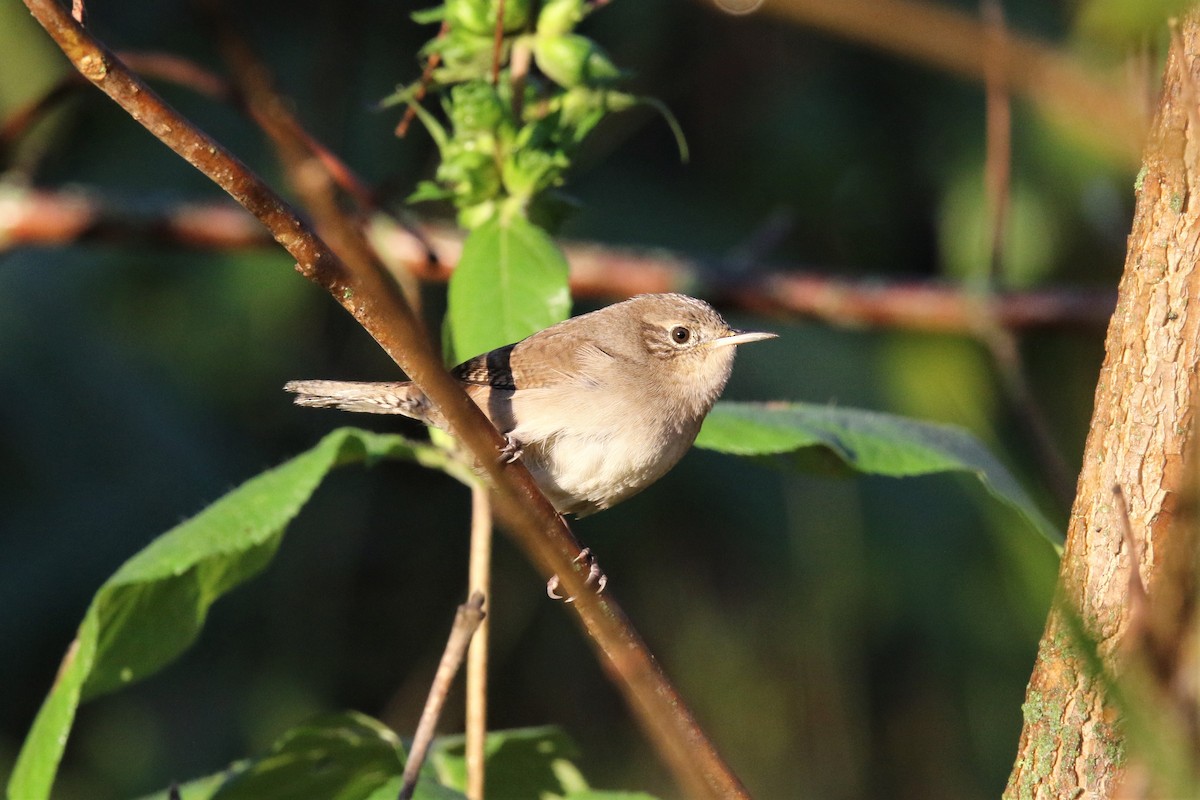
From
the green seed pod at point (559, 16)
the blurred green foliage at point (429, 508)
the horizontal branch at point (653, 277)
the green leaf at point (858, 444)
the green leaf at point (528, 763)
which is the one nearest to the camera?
the green leaf at point (858, 444)

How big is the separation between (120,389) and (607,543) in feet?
7.55

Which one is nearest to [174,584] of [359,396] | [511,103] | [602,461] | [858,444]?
[359,396]

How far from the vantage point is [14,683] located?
5.78 meters

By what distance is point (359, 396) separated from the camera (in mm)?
3141

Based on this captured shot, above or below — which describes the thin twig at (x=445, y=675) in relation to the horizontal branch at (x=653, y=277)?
below

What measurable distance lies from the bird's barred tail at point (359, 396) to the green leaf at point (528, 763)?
28.9 inches

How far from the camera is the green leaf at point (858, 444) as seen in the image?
8.42ft

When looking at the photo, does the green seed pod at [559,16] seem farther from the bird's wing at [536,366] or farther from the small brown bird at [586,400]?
the bird's wing at [536,366]

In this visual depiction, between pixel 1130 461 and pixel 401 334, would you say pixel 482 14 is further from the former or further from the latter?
pixel 1130 461

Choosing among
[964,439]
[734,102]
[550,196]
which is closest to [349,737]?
[550,196]

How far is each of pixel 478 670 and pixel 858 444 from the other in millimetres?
868

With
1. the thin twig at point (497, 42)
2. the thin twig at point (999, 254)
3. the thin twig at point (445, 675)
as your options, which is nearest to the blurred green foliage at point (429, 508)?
the thin twig at point (999, 254)

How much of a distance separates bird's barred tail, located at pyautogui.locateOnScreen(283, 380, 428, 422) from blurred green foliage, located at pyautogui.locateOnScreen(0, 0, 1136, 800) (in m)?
2.74

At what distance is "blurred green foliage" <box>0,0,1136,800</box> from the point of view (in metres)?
5.89
